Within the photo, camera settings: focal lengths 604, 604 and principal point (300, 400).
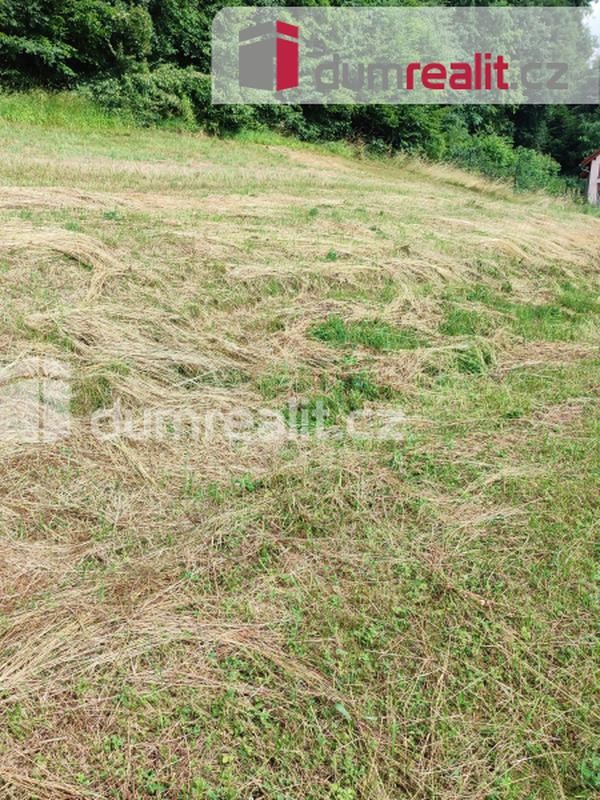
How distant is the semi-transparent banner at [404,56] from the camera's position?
16812mm

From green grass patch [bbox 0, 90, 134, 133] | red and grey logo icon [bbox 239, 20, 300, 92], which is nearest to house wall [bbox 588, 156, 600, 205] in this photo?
red and grey logo icon [bbox 239, 20, 300, 92]

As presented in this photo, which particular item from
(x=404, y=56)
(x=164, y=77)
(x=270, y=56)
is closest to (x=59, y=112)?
(x=164, y=77)

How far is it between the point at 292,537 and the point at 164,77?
15.5m

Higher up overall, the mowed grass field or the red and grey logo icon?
the red and grey logo icon

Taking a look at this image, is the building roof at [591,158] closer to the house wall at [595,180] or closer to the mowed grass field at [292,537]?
the house wall at [595,180]

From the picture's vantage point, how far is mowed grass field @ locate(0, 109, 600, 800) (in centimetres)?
164

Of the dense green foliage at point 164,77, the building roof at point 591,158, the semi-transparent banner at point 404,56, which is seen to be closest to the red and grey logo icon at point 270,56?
the semi-transparent banner at point 404,56

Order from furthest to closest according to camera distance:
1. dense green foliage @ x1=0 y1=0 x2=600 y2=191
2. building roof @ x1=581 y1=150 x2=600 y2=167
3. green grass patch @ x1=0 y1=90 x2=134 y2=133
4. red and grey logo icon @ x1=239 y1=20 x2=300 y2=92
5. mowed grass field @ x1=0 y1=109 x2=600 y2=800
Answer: building roof @ x1=581 y1=150 x2=600 y2=167
red and grey logo icon @ x1=239 y1=20 x2=300 y2=92
dense green foliage @ x1=0 y1=0 x2=600 y2=191
green grass patch @ x1=0 y1=90 x2=134 y2=133
mowed grass field @ x1=0 y1=109 x2=600 y2=800

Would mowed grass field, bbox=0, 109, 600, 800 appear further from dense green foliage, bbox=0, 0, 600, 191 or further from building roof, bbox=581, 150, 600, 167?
building roof, bbox=581, 150, 600, 167

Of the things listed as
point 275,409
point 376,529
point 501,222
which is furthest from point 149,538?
point 501,222

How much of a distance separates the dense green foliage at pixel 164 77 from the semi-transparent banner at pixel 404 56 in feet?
1.58

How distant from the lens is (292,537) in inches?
93.2

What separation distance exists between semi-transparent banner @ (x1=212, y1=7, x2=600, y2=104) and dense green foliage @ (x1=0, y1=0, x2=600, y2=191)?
1.58ft

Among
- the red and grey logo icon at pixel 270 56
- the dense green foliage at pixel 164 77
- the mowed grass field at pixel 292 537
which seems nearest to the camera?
the mowed grass field at pixel 292 537
